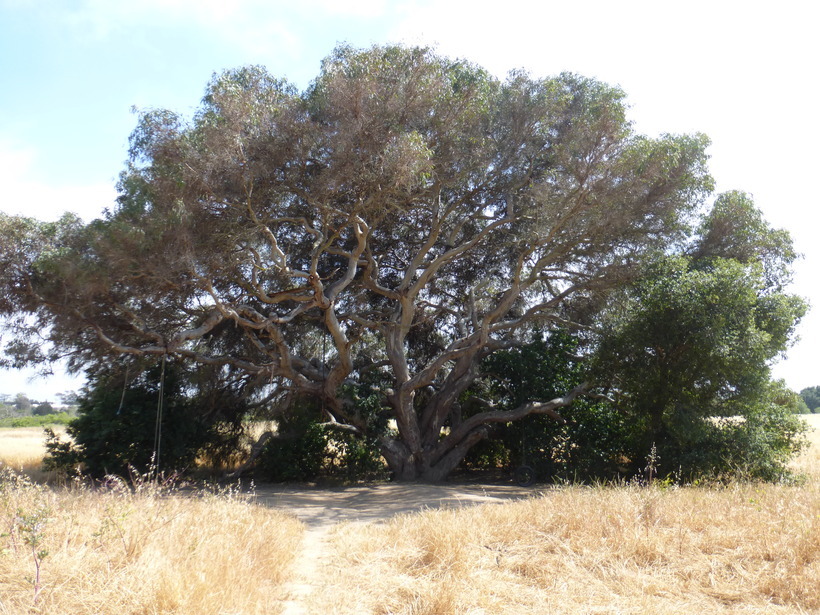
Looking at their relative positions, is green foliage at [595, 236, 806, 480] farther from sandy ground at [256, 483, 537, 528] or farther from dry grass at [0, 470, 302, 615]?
dry grass at [0, 470, 302, 615]

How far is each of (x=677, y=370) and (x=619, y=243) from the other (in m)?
3.52

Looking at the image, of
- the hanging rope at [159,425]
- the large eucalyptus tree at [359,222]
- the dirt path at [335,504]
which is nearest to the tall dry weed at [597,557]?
the dirt path at [335,504]

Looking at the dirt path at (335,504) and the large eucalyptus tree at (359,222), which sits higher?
the large eucalyptus tree at (359,222)

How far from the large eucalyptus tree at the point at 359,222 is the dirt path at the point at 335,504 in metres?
1.80

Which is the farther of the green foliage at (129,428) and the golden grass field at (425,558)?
the green foliage at (129,428)

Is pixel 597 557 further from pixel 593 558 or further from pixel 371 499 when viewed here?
pixel 371 499

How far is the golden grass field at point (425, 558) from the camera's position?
4.60m

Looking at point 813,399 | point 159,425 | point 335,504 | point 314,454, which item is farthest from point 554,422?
point 813,399

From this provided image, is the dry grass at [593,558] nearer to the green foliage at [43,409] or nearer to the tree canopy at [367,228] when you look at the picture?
the tree canopy at [367,228]

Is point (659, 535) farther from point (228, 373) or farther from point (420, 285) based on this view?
point (228, 373)

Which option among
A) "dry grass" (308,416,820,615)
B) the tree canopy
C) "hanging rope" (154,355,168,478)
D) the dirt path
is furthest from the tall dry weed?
"hanging rope" (154,355,168,478)

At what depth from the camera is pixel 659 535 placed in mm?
6492

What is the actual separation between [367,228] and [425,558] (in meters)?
7.10

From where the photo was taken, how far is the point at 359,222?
38.8 ft
